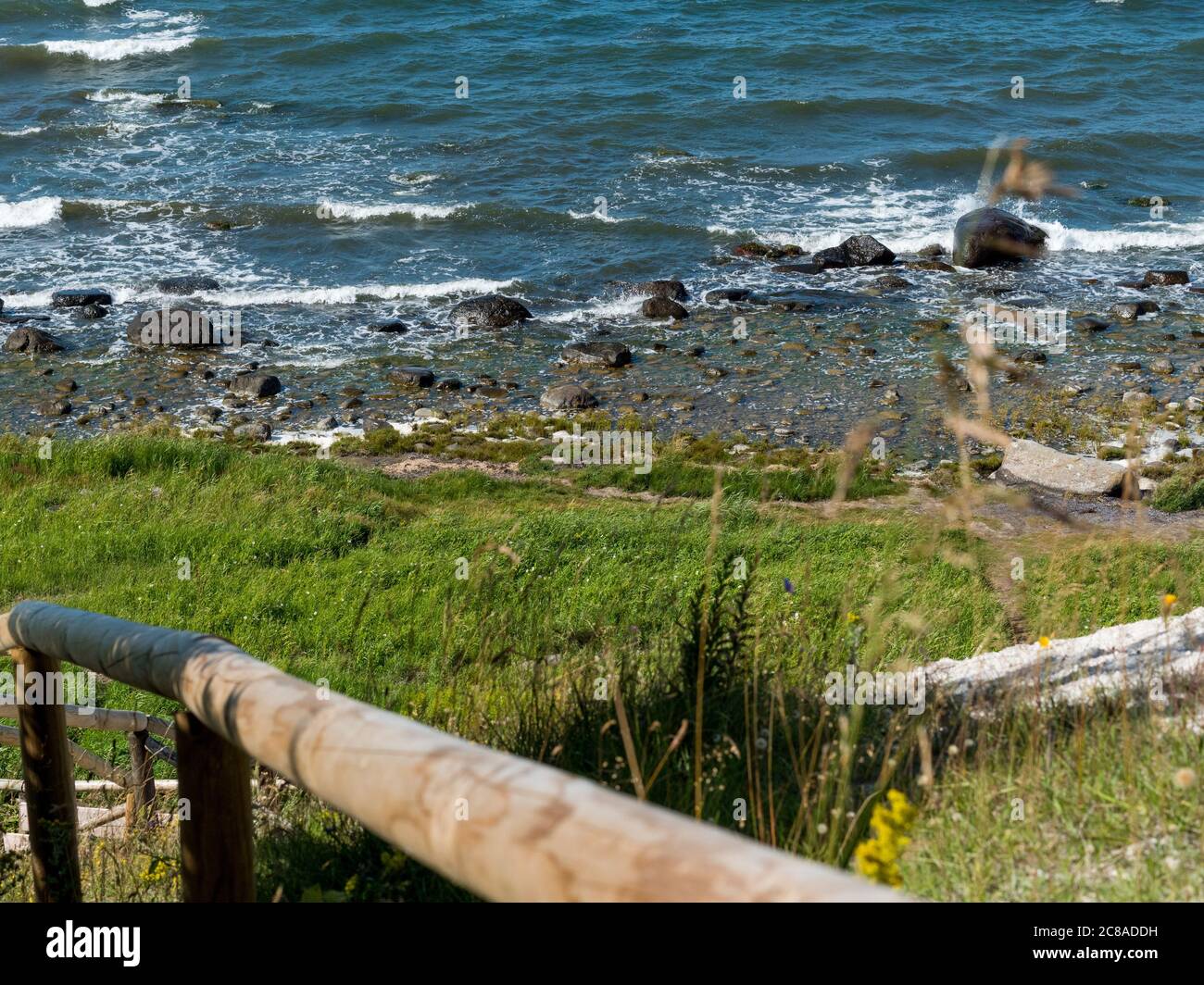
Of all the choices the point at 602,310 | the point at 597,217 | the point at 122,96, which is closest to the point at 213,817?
the point at 602,310

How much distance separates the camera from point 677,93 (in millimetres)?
36031

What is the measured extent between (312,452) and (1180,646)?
13677mm

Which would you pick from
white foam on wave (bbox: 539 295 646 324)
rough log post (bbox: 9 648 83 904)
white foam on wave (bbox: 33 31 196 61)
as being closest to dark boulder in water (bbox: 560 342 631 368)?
white foam on wave (bbox: 539 295 646 324)

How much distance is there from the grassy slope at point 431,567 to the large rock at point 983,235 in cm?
1204

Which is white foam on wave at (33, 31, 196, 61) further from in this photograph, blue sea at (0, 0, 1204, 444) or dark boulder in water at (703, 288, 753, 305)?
dark boulder in water at (703, 288, 753, 305)

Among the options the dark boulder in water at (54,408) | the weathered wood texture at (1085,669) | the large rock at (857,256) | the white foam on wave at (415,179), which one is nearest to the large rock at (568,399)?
the dark boulder in water at (54,408)

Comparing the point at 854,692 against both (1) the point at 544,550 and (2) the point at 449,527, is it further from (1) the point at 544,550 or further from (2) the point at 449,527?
(2) the point at 449,527

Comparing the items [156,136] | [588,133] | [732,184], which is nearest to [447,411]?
[732,184]

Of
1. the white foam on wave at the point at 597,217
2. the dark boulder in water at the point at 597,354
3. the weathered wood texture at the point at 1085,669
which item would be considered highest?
the weathered wood texture at the point at 1085,669

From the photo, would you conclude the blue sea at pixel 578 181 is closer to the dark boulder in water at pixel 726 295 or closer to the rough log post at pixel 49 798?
the dark boulder in water at pixel 726 295

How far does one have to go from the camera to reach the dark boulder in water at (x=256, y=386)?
19.9m

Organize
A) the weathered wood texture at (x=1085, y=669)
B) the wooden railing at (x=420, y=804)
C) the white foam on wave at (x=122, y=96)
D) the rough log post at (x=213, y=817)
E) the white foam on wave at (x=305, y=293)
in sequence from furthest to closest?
the white foam on wave at (x=122, y=96) < the white foam on wave at (x=305, y=293) < the weathered wood texture at (x=1085, y=669) < the rough log post at (x=213, y=817) < the wooden railing at (x=420, y=804)

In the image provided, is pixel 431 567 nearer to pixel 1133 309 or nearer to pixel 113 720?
pixel 113 720
